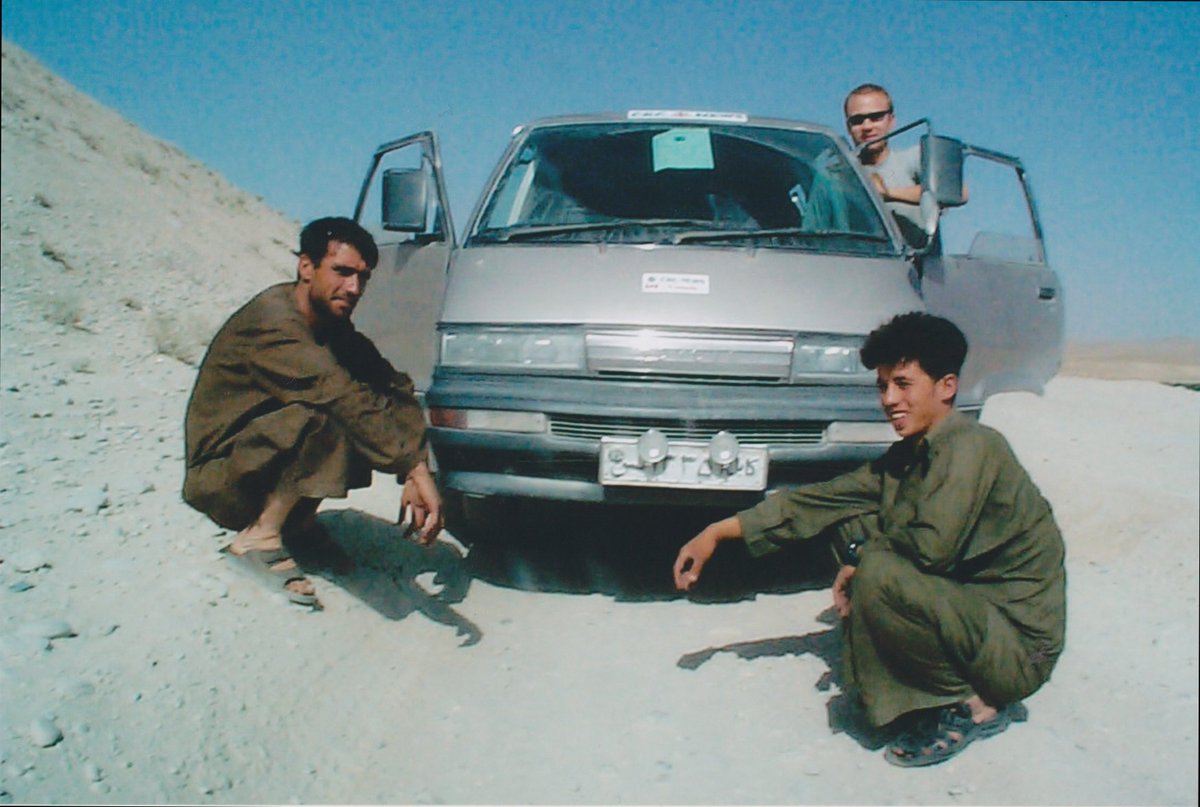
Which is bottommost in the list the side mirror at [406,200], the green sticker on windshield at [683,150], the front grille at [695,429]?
the front grille at [695,429]

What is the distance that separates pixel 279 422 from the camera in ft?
11.5

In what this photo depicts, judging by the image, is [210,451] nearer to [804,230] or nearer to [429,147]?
[429,147]

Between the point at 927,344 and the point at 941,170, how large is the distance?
185cm

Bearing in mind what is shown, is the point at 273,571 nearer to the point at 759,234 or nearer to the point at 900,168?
the point at 759,234

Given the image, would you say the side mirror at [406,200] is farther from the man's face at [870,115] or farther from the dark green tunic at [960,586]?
the dark green tunic at [960,586]

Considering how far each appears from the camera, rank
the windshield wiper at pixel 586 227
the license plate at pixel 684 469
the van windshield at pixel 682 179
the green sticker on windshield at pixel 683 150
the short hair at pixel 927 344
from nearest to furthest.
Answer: the short hair at pixel 927 344 < the license plate at pixel 684 469 < the windshield wiper at pixel 586 227 < the van windshield at pixel 682 179 < the green sticker on windshield at pixel 683 150

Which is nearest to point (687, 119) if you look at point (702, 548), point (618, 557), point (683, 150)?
point (683, 150)

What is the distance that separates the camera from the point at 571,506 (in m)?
5.46

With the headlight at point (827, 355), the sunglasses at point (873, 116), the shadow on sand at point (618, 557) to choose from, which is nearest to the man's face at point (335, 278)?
the shadow on sand at point (618, 557)

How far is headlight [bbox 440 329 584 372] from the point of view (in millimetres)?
3770

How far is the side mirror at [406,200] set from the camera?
4.42 m

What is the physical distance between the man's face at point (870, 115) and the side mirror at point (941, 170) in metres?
1.23

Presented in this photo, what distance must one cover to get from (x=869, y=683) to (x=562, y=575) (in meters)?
1.94

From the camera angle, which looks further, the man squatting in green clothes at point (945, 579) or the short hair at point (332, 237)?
the short hair at point (332, 237)
